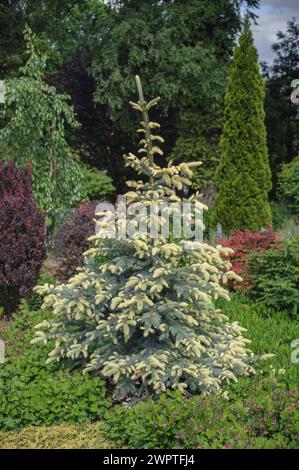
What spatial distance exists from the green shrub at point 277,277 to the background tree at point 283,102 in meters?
11.1

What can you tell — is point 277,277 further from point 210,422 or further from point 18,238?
point 210,422

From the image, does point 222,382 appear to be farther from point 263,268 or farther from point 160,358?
point 263,268

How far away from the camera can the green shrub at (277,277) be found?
7.29m

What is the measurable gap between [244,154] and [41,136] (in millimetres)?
3713

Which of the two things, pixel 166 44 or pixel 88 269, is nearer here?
pixel 88 269

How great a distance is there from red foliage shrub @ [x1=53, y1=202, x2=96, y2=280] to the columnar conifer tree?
3038 millimetres

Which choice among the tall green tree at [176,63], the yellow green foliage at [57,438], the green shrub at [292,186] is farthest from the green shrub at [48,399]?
the tall green tree at [176,63]

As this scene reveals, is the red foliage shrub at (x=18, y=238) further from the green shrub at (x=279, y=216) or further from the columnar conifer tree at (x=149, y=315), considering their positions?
the green shrub at (x=279, y=216)

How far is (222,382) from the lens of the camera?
538cm

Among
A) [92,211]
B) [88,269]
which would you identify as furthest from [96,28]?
[88,269]

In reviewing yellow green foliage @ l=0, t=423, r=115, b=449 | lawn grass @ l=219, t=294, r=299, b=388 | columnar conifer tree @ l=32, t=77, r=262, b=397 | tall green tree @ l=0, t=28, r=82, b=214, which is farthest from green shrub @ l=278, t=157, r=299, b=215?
yellow green foliage @ l=0, t=423, r=115, b=449

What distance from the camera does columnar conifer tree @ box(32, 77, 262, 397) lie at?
16.6ft

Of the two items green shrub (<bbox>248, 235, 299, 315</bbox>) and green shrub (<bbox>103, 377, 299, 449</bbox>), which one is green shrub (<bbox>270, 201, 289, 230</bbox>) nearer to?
green shrub (<bbox>248, 235, 299, 315</bbox>)
